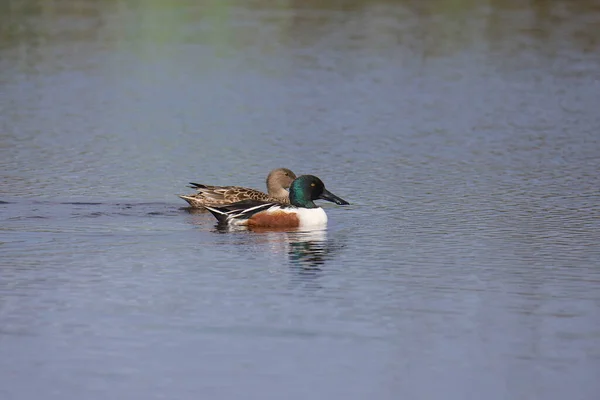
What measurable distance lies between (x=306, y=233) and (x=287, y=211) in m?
0.60

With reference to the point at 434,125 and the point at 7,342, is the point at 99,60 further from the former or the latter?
the point at 7,342

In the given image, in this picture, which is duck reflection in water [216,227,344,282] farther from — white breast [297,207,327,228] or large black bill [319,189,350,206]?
large black bill [319,189,350,206]

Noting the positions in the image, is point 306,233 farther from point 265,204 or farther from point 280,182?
point 280,182

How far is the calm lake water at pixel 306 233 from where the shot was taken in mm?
8828

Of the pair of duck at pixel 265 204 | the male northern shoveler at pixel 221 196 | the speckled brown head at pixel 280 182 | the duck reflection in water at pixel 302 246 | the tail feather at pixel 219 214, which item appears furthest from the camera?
the speckled brown head at pixel 280 182

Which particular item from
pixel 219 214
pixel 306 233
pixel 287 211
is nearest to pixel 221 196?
pixel 219 214

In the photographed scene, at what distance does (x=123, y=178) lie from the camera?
1678 centimetres

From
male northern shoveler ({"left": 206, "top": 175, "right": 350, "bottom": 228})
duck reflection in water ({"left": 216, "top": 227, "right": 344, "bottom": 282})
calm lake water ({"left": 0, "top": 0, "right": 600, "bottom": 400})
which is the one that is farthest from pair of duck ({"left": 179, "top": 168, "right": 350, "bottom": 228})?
calm lake water ({"left": 0, "top": 0, "right": 600, "bottom": 400})

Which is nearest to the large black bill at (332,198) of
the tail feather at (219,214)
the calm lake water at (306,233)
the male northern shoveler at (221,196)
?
the calm lake water at (306,233)

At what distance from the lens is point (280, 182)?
1611 centimetres

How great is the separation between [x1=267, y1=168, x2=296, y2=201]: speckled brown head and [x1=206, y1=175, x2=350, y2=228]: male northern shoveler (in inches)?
48.2

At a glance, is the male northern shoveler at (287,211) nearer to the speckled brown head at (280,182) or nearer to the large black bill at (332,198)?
the large black bill at (332,198)

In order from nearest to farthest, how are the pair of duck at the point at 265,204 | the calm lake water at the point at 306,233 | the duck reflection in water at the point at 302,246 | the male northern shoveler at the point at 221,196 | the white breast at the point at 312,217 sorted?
the calm lake water at the point at 306,233 < the duck reflection in water at the point at 302,246 < the white breast at the point at 312,217 < the pair of duck at the point at 265,204 < the male northern shoveler at the point at 221,196

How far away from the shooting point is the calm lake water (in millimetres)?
8828
